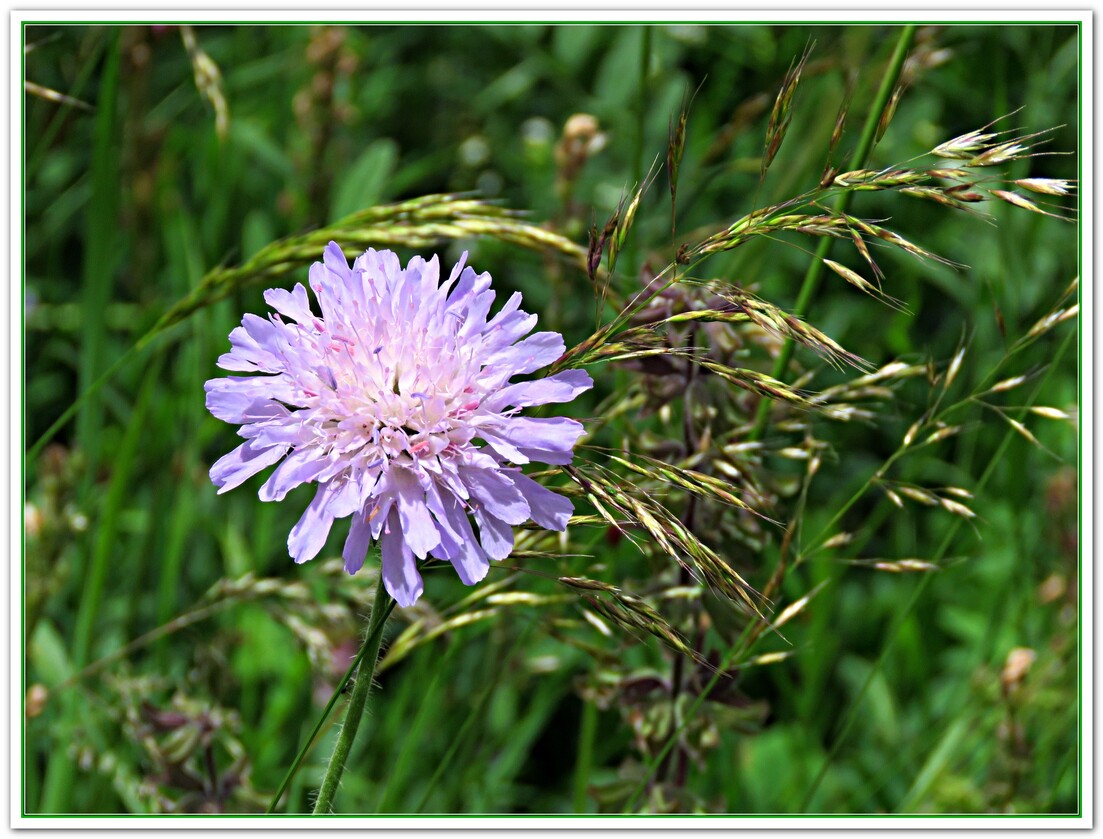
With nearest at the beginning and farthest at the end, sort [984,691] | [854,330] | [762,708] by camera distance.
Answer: [762,708] → [984,691] → [854,330]

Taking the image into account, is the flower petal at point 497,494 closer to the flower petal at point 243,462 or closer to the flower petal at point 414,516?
the flower petal at point 414,516

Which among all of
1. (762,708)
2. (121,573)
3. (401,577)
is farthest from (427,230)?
(121,573)

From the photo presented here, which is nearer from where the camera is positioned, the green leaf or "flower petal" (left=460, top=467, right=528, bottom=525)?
"flower petal" (left=460, top=467, right=528, bottom=525)

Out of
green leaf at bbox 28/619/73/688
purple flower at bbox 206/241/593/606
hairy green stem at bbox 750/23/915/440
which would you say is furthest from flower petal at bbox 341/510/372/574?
green leaf at bbox 28/619/73/688

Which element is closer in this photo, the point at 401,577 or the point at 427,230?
the point at 401,577

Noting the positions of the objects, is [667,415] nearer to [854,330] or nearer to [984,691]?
[984,691]

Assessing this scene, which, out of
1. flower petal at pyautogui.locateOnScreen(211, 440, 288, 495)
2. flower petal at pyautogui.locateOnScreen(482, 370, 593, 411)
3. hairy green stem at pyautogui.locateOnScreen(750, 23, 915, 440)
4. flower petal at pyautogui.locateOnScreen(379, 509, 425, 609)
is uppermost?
hairy green stem at pyautogui.locateOnScreen(750, 23, 915, 440)

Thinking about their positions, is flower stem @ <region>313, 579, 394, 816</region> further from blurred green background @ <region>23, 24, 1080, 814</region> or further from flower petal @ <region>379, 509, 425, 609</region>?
blurred green background @ <region>23, 24, 1080, 814</region>
